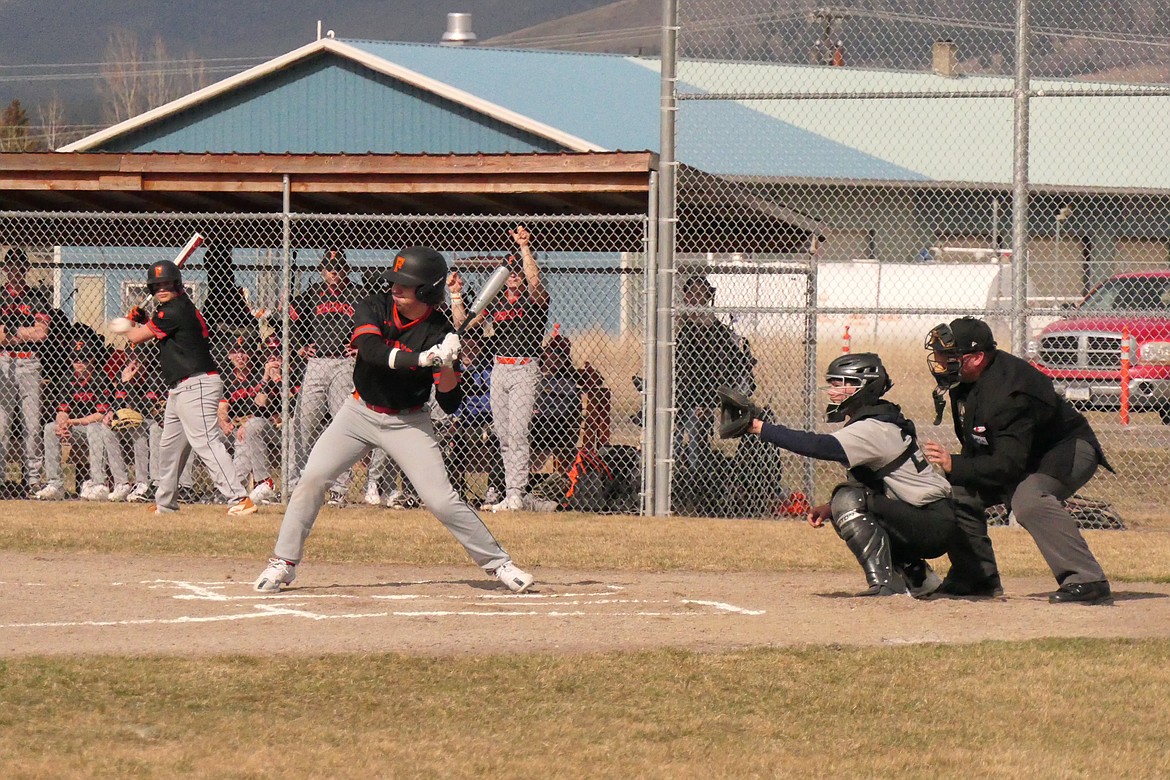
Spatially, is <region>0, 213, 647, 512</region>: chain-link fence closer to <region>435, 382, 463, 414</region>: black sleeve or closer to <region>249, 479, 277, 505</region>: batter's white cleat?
<region>249, 479, 277, 505</region>: batter's white cleat

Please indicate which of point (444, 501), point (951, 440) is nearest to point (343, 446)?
point (444, 501)

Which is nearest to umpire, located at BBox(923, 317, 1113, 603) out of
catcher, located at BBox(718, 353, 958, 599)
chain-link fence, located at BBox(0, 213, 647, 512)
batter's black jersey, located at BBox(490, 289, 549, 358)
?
catcher, located at BBox(718, 353, 958, 599)

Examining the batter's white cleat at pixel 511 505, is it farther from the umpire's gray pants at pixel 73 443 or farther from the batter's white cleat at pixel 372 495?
the umpire's gray pants at pixel 73 443

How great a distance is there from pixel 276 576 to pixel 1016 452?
3.84 m

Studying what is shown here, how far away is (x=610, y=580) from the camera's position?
30.2ft

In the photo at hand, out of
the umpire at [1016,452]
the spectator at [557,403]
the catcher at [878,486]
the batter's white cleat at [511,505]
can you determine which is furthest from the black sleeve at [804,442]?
the spectator at [557,403]

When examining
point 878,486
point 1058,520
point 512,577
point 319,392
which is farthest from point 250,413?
point 1058,520

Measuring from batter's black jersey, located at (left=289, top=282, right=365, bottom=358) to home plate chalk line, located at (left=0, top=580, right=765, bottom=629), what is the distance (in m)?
3.98

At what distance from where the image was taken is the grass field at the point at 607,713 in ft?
16.6

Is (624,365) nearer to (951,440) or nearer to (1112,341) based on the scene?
(951,440)

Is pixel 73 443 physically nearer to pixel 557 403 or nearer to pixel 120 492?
pixel 120 492

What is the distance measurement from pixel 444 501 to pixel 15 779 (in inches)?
135

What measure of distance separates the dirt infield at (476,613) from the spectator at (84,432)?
3.70 meters

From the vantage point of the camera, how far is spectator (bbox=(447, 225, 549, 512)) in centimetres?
1241
